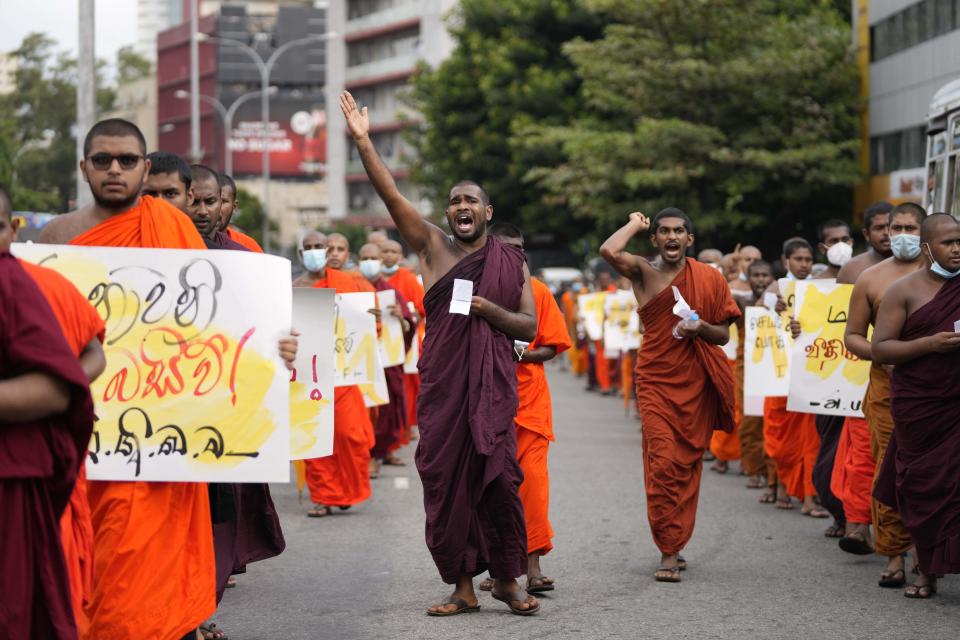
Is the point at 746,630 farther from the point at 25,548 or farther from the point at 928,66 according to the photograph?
the point at 928,66

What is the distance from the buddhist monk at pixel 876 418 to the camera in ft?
27.0

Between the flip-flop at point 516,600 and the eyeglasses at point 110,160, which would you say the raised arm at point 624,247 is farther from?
the eyeglasses at point 110,160

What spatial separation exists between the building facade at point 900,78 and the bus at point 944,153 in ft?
68.4

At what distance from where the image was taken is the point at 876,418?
8547mm

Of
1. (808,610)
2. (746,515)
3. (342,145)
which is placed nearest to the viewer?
(808,610)

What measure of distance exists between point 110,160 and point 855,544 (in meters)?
4.98

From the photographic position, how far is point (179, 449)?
5.43 meters

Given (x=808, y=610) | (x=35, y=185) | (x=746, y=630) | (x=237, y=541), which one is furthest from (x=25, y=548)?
(x=35, y=185)

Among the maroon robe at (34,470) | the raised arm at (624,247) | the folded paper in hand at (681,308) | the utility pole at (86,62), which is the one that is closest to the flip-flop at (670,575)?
the folded paper in hand at (681,308)

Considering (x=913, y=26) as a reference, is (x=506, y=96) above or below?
below

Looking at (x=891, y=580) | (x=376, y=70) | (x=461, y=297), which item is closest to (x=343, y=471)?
(x=461, y=297)

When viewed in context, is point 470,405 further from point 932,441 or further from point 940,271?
point 940,271

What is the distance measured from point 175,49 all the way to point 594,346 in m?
97.3

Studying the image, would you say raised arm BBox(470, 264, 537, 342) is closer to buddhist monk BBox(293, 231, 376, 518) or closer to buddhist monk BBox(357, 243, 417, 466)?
buddhist monk BBox(293, 231, 376, 518)
